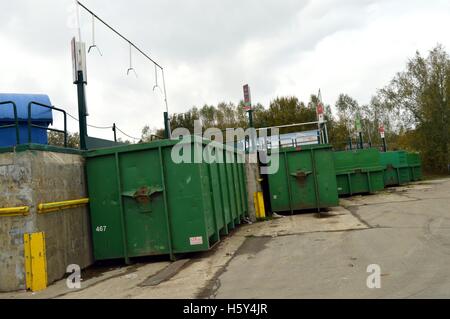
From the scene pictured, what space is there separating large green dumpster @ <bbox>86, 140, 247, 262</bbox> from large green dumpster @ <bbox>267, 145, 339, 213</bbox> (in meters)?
6.34

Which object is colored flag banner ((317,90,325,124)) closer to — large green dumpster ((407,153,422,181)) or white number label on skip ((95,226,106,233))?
white number label on skip ((95,226,106,233))

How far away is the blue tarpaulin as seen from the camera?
24.2 ft

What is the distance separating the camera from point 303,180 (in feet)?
46.8

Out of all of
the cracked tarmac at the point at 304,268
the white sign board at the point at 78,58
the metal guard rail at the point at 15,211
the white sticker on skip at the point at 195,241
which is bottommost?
the cracked tarmac at the point at 304,268

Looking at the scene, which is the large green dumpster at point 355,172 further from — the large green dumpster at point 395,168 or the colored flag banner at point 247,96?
the colored flag banner at point 247,96

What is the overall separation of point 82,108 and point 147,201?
2.49m

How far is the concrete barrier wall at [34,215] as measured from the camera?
6473mm

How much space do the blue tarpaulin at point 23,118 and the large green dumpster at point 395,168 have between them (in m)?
20.0

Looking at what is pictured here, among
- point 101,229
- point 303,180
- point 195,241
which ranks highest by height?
point 303,180

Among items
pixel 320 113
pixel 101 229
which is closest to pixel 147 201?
pixel 101 229

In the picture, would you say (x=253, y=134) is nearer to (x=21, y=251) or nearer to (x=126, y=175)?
(x=126, y=175)

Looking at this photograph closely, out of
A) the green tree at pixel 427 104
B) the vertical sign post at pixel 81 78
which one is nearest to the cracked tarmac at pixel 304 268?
the vertical sign post at pixel 81 78

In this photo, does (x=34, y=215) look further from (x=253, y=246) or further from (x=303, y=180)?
(x=303, y=180)
